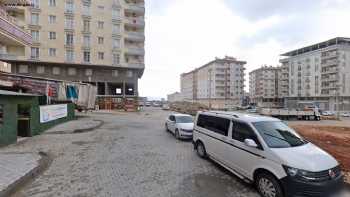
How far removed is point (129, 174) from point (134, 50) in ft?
134

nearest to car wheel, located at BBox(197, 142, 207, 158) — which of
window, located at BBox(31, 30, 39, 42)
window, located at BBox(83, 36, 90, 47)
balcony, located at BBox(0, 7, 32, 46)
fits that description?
balcony, located at BBox(0, 7, 32, 46)

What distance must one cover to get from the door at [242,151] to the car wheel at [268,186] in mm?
308

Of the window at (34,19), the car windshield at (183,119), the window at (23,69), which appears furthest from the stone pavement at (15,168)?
the window at (34,19)

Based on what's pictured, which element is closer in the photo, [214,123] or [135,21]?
[214,123]

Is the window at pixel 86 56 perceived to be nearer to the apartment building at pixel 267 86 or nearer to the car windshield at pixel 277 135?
the car windshield at pixel 277 135

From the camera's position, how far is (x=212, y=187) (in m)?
5.58

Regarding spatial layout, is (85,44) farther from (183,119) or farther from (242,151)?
(242,151)

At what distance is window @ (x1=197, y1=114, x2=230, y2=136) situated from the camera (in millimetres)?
6781

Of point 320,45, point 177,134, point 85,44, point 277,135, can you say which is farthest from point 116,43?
point 320,45

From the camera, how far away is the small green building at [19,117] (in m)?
9.20

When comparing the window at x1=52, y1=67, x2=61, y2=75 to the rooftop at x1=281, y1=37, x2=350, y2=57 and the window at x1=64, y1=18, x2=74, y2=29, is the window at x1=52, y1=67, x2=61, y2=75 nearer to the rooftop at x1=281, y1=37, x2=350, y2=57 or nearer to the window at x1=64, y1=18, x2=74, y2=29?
the window at x1=64, y1=18, x2=74, y2=29

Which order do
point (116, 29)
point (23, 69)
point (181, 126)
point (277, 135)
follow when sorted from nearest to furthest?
point (277, 135)
point (181, 126)
point (23, 69)
point (116, 29)

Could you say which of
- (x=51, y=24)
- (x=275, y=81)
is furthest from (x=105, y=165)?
(x=275, y=81)

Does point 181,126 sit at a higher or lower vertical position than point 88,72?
lower
